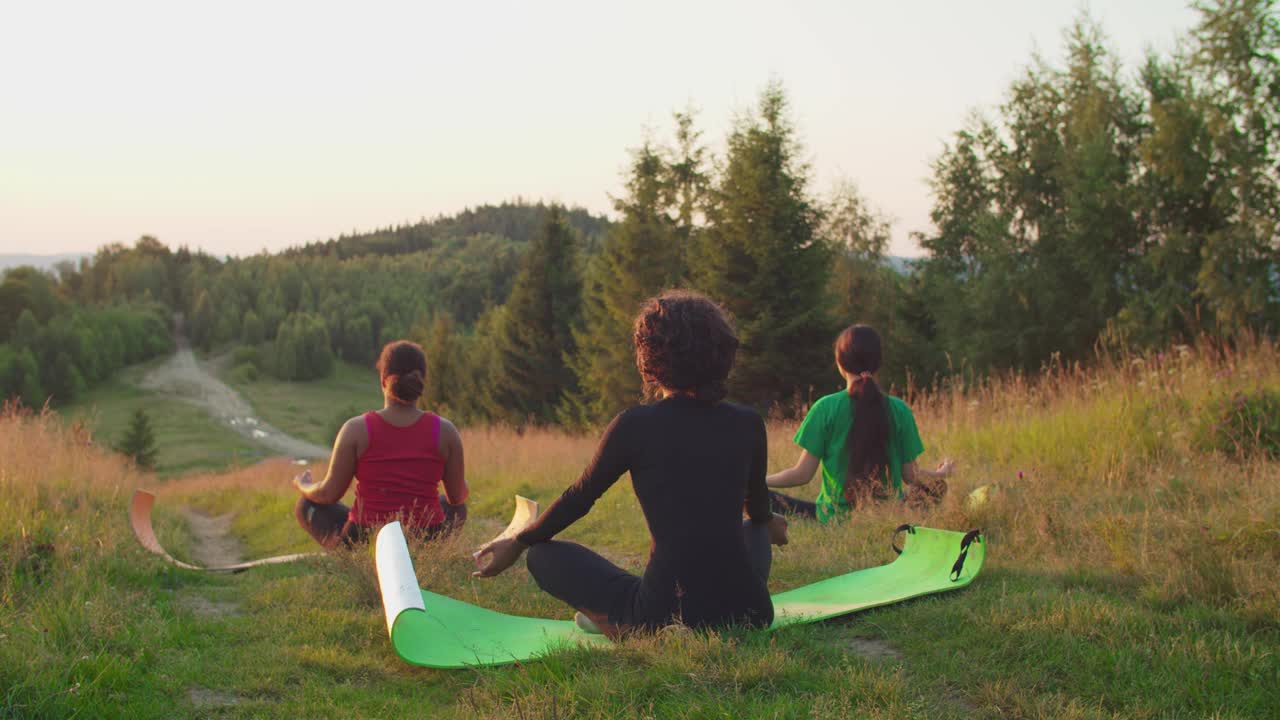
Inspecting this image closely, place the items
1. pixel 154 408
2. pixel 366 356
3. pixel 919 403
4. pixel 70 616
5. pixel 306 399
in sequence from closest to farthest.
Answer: pixel 70 616, pixel 919 403, pixel 154 408, pixel 306 399, pixel 366 356

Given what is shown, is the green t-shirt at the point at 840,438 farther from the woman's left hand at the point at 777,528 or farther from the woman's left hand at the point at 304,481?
the woman's left hand at the point at 304,481

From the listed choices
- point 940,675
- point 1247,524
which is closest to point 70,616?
point 940,675

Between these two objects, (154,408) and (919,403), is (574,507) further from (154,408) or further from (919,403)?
(154,408)

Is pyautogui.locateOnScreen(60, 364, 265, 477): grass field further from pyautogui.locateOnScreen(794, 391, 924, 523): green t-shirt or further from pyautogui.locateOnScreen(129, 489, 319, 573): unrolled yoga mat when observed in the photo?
pyautogui.locateOnScreen(794, 391, 924, 523): green t-shirt

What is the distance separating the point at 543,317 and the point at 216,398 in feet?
226

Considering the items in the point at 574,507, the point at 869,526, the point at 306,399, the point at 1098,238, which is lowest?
the point at 306,399

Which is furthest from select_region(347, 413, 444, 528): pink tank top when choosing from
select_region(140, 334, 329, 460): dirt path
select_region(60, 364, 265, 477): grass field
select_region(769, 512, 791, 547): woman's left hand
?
select_region(140, 334, 329, 460): dirt path

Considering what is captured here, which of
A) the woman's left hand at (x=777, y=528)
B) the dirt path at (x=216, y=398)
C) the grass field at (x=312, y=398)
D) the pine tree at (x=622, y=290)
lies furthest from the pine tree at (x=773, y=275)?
the grass field at (x=312, y=398)

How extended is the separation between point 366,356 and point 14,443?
112m

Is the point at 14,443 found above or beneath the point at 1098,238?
beneath

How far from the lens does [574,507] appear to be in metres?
3.21

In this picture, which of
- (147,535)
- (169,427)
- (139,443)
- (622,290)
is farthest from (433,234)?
(147,535)

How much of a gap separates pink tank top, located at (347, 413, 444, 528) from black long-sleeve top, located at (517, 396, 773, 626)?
214 centimetres

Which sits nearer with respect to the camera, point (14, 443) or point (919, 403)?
point (14, 443)
